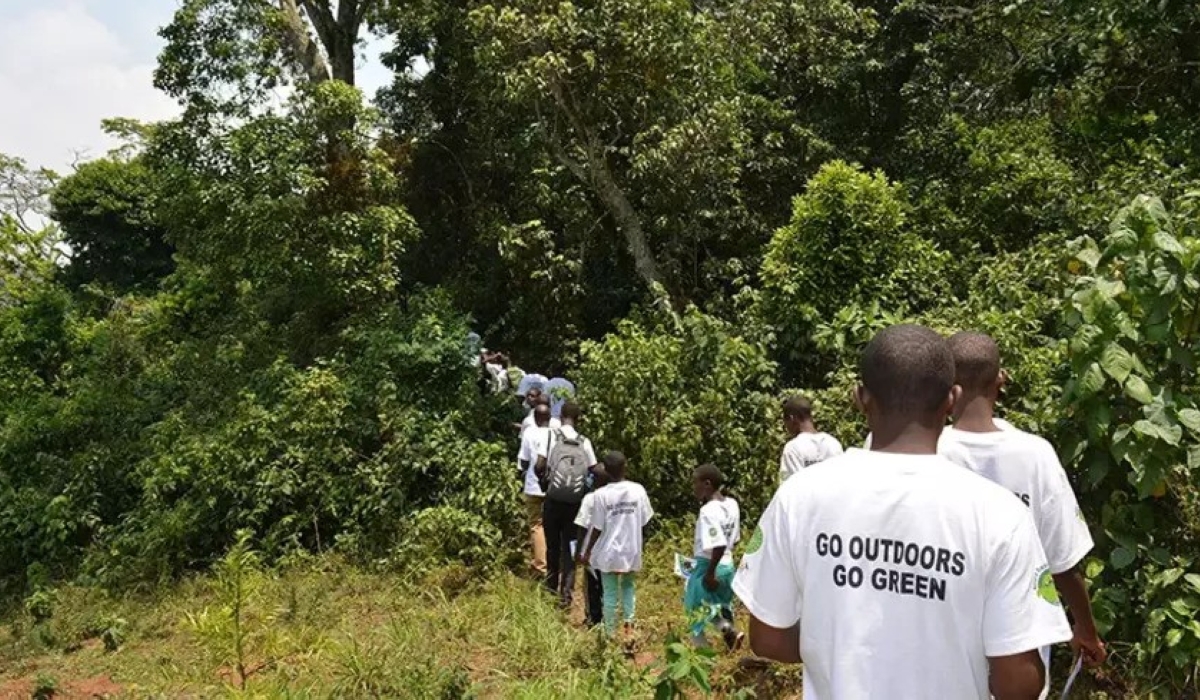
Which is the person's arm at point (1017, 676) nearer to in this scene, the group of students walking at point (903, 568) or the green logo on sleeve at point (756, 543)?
the group of students walking at point (903, 568)

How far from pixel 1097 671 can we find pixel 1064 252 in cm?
203

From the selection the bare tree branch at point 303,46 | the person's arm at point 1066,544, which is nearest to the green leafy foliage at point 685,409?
the person's arm at point 1066,544

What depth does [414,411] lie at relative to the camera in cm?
1084

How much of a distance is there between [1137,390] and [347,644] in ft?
16.0

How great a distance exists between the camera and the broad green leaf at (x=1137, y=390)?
4.21 meters

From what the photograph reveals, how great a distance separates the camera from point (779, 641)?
7.28ft

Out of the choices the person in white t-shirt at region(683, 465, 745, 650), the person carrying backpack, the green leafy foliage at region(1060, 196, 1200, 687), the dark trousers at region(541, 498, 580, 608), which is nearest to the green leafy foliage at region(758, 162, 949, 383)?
the person carrying backpack

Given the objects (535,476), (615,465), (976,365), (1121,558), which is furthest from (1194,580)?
(535,476)

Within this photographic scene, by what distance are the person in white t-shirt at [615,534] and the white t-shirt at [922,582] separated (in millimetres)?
4364

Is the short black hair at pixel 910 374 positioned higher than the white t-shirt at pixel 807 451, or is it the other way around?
the short black hair at pixel 910 374

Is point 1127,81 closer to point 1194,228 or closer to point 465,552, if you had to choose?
point 1194,228

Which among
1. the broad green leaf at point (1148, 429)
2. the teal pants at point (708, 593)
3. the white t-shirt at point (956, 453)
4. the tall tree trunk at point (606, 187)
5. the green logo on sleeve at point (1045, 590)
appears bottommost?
the teal pants at point (708, 593)

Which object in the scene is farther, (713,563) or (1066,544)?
(713,563)

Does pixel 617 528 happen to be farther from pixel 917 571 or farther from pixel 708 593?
pixel 917 571
